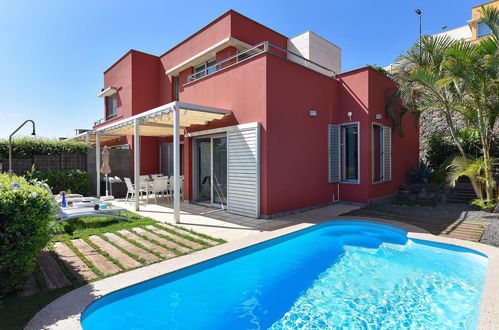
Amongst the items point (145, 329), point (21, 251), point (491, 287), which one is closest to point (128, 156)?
point (21, 251)

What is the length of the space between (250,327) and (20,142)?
15.9 metres

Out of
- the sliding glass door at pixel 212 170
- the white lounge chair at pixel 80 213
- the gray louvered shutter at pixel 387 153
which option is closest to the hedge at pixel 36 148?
the sliding glass door at pixel 212 170

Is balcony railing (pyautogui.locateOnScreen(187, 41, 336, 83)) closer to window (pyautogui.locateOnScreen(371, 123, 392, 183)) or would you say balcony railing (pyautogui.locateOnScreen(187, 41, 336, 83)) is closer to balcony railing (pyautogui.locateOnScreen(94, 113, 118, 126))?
window (pyautogui.locateOnScreen(371, 123, 392, 183))

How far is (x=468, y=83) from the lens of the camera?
27.8 ft

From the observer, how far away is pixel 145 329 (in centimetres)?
342

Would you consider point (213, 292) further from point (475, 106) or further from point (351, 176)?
point (475, 106)

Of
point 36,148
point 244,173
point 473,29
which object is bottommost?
point 244,173

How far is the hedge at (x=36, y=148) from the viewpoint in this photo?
43.4 feet

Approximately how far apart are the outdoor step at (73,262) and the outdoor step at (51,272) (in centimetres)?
18

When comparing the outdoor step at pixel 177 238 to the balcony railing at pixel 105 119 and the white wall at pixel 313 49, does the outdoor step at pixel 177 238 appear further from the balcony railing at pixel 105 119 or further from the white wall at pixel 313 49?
the balcony railing at pixel 105 119

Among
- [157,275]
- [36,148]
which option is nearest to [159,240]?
[157,275]

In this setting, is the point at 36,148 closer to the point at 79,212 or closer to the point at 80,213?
the point at 79,212

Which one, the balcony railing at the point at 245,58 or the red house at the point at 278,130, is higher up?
the balcony railing at the point at 245,58

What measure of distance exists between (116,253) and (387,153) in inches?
444
